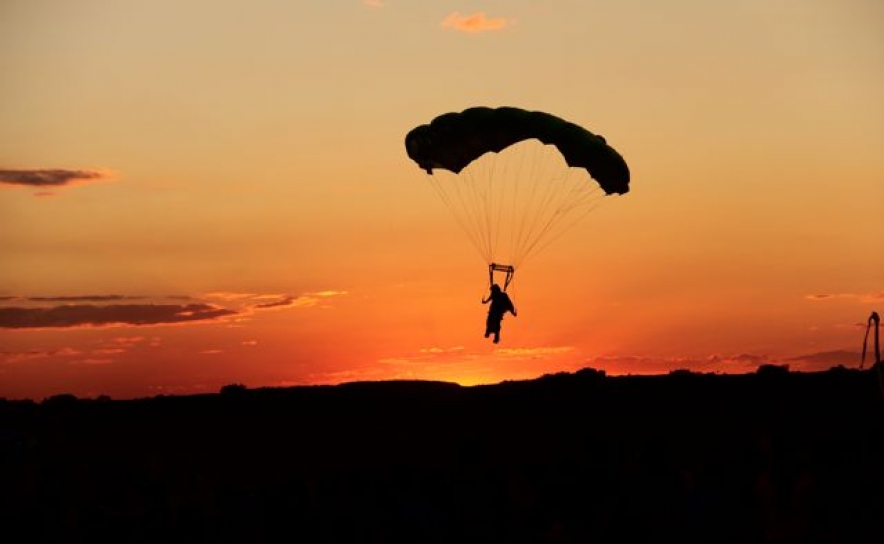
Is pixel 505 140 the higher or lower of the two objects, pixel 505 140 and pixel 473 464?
the higher

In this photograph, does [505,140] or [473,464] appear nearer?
[473,464]

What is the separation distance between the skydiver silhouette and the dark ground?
10.9 ft

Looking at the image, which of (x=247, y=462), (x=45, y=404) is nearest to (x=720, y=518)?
(x=247, y=462)

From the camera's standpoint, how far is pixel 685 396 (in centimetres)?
4644

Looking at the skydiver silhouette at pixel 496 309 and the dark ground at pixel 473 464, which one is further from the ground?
the skydiver silhouette at pixel 496 309

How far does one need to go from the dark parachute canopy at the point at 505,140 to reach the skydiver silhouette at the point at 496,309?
404 cm

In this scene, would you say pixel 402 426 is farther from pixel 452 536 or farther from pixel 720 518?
pixel 720 518

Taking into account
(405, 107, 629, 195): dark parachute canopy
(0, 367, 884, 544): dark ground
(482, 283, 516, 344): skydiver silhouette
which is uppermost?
(405, 107, 629, 195): dark parachute canopy

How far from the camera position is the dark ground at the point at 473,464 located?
102 feet

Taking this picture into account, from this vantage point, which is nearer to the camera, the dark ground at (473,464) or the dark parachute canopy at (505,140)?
the dark ground at (473,464)

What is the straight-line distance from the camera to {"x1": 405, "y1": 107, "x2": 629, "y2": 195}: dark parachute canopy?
3947 cm

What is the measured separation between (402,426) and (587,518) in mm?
14396

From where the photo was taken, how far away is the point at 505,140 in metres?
40.5

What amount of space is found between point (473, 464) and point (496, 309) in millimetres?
5572
